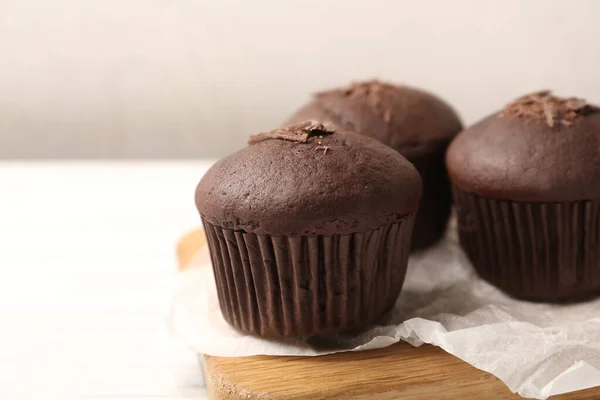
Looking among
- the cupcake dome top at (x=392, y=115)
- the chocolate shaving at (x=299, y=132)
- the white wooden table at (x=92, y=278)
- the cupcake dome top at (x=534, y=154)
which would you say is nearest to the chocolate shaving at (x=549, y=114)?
the cupcake dome top at (x=534, y=154)

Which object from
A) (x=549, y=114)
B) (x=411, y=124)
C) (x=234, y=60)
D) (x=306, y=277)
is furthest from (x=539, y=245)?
(x=234, y=60)

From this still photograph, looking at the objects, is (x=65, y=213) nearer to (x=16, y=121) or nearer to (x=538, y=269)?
(x=16, y=121)

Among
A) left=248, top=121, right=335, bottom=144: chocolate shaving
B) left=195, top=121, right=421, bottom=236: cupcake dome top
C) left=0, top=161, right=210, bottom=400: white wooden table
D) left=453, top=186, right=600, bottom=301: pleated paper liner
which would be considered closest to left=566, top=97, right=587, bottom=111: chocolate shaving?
left=453, top=186, right=600, bottom=301: pleated paper liner

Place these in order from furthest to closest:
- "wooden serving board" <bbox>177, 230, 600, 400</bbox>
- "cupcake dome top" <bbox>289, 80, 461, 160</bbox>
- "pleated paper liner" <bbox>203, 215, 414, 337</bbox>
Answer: "cupcake dome top" <bbox>289, 80, 461, 160</bbox> < "pleated paper liner" <bbox>203, 215, 414, 337</bbox> < "wooden serving board" <bbox>177, 230, 600, 400</bbox>

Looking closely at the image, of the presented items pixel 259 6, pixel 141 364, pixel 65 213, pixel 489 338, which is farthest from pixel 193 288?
pixel 259 6

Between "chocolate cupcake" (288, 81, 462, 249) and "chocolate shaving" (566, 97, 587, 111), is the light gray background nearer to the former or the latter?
"chocolate cupcake" (288, 81, 462, 249)

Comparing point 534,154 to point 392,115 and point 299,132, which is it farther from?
point 299,132

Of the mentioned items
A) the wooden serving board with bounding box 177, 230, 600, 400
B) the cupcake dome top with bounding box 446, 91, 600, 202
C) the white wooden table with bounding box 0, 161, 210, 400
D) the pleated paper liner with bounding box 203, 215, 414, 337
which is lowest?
the white wooden table with bounding box 0, 161, 210, 400
